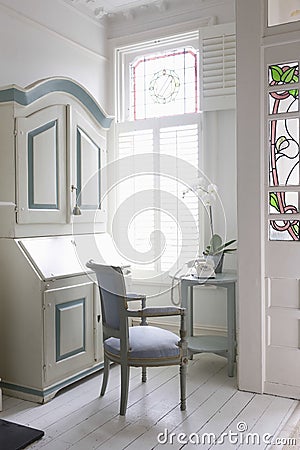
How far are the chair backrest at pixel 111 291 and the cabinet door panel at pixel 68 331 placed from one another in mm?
278

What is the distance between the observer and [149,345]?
2.71 m

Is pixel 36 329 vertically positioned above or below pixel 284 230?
below

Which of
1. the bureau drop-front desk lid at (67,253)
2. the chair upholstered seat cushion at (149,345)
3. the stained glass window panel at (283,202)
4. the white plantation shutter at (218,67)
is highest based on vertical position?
the white plantation shutter at (218,67)

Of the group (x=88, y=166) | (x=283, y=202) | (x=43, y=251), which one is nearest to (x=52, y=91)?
(x=88, y=166)

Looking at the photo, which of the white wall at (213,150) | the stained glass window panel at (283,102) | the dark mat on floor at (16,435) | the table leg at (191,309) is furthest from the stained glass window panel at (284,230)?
the dark mat on floor at (16,435)

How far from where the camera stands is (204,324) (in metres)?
3.92

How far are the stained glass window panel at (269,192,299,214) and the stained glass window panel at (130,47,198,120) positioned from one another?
137 centimetres

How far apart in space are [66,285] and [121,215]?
3.44ft

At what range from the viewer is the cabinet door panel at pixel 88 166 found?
3473mm

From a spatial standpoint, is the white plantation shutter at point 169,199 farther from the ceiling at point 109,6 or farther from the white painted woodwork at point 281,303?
the ceiling at point 109,6

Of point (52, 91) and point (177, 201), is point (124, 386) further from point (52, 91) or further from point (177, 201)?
point (52, 91)

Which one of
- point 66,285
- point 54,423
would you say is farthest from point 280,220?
point 54,423

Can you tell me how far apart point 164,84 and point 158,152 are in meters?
0.61

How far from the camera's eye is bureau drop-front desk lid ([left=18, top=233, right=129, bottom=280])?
2.98 m
